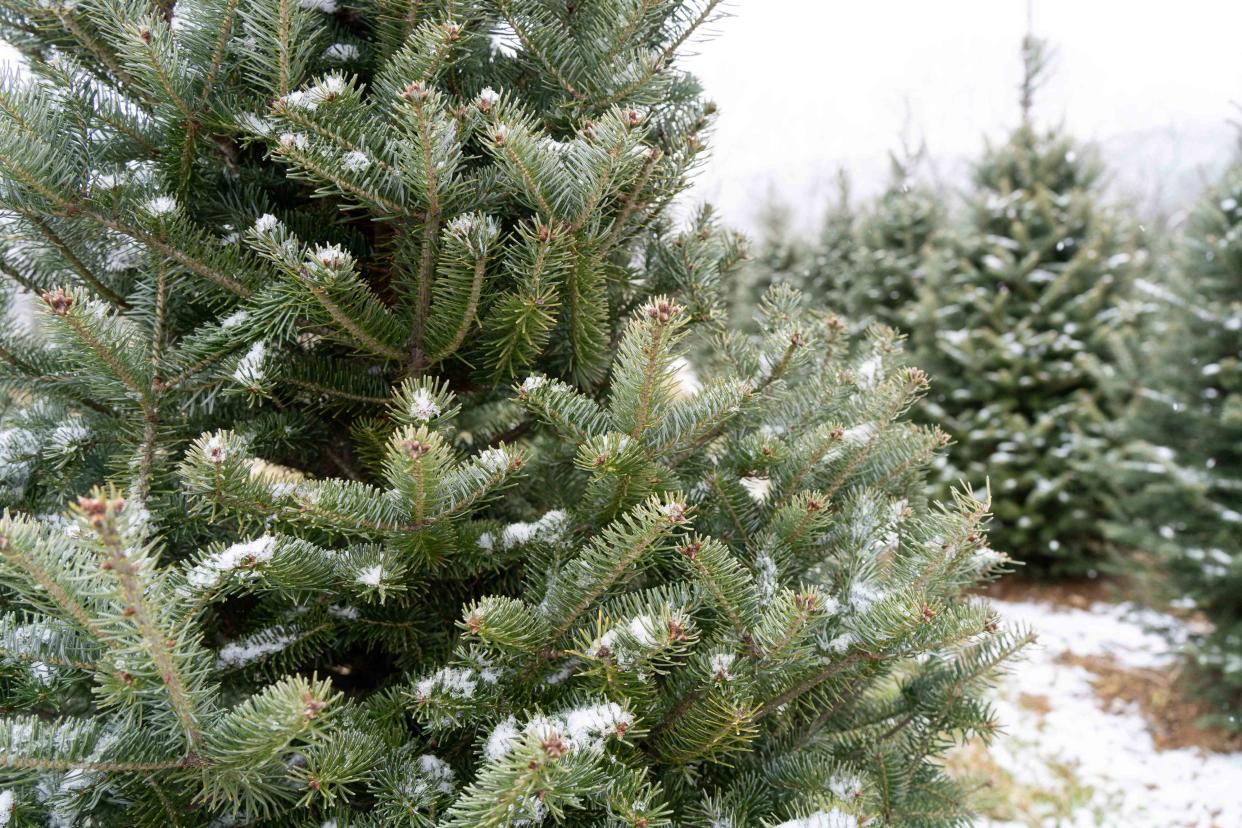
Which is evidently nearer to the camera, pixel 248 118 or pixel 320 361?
pixel 248 118

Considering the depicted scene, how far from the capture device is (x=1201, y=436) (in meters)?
4.87

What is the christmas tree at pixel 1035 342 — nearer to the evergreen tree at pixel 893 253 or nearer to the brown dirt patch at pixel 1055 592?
the brown dirt patch at pixel 1055 592

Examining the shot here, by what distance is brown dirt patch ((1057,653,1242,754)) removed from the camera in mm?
4685

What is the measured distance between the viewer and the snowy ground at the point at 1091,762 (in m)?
3.88

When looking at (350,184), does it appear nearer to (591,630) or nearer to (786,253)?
(591,630)

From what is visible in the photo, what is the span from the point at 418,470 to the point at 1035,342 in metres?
7.08

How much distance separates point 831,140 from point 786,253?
1836 cm

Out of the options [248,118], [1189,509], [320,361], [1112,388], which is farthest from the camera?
[1112,388]

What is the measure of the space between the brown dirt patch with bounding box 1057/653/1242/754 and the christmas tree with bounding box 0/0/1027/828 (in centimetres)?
443

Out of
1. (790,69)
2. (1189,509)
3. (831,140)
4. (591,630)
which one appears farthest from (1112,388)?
(831,140)

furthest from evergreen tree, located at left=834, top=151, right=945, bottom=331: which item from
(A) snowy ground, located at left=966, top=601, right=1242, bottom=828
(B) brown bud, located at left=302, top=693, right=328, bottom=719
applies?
(B) brown bud, located at left=302, top=693, right=328, bottom=719

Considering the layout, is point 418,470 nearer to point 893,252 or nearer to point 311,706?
point 311,706

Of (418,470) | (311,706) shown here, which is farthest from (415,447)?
(311,706)

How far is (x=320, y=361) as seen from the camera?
4.42ft
